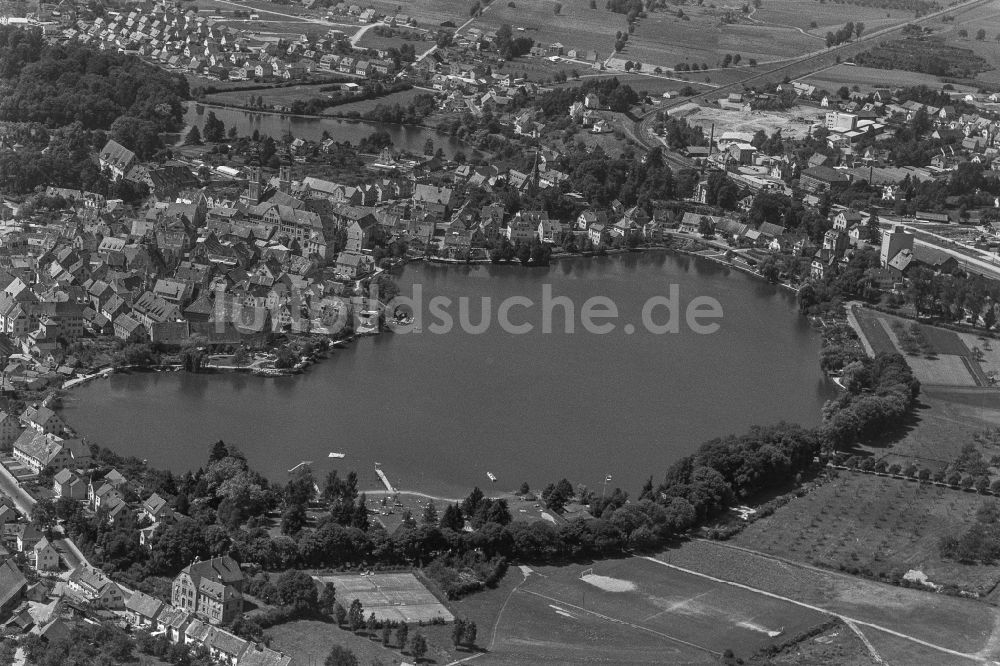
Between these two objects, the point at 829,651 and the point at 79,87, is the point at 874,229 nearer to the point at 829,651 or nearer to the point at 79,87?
the point at 79,87

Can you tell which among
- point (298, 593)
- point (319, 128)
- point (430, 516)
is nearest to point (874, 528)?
point (430, 516)

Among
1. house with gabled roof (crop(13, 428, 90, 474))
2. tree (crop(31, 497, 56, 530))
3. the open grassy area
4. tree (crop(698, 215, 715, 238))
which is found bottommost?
tree (crop(31, 497, 56, 530))

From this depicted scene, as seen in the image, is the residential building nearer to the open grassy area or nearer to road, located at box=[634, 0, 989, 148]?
road, located at box=[634, 0, 989, 148]

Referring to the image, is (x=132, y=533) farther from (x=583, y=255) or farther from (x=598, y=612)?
(x=583, y=255)

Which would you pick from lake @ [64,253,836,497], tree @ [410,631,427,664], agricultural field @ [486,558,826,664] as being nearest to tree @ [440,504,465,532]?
agricultural field @ [486,558,826,664]

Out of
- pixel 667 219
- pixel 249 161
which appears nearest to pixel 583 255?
pixel 667 219

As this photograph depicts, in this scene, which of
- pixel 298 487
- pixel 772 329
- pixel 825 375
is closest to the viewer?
pixel 298 487
